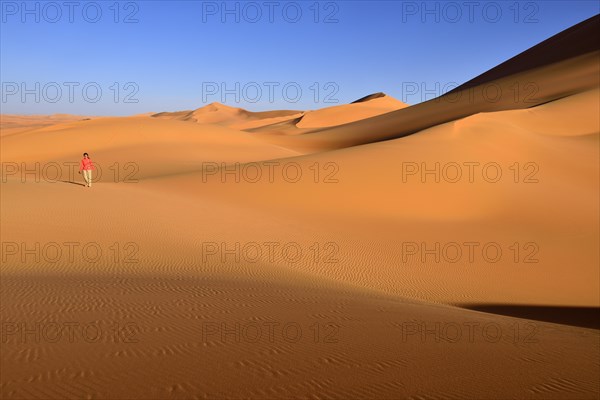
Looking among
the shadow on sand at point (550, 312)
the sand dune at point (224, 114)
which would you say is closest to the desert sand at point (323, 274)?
the shadow on sand at point (550, 312)

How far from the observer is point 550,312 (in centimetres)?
770

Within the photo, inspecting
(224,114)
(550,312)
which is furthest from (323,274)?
(224,114)

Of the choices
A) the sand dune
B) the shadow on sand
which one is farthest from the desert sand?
the sand dune

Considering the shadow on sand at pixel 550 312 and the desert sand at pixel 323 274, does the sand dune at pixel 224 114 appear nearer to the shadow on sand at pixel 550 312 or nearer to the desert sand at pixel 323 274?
the desert sand at pixel 323 274

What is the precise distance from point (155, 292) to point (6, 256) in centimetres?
330

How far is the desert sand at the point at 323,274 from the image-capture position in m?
3.52

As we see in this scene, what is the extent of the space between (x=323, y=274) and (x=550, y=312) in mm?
3823

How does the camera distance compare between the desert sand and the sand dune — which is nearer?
the desert sand

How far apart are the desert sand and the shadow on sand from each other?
0.06 meters

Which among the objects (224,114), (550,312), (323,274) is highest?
(224,114)

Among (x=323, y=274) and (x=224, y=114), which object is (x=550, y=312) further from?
(x=224, y=114)

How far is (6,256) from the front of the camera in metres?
7.27

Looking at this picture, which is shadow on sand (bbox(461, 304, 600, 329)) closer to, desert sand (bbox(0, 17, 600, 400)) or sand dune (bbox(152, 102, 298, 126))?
desert sand (bbox(0, 17, 600, 400))

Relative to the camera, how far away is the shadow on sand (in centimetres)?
727
